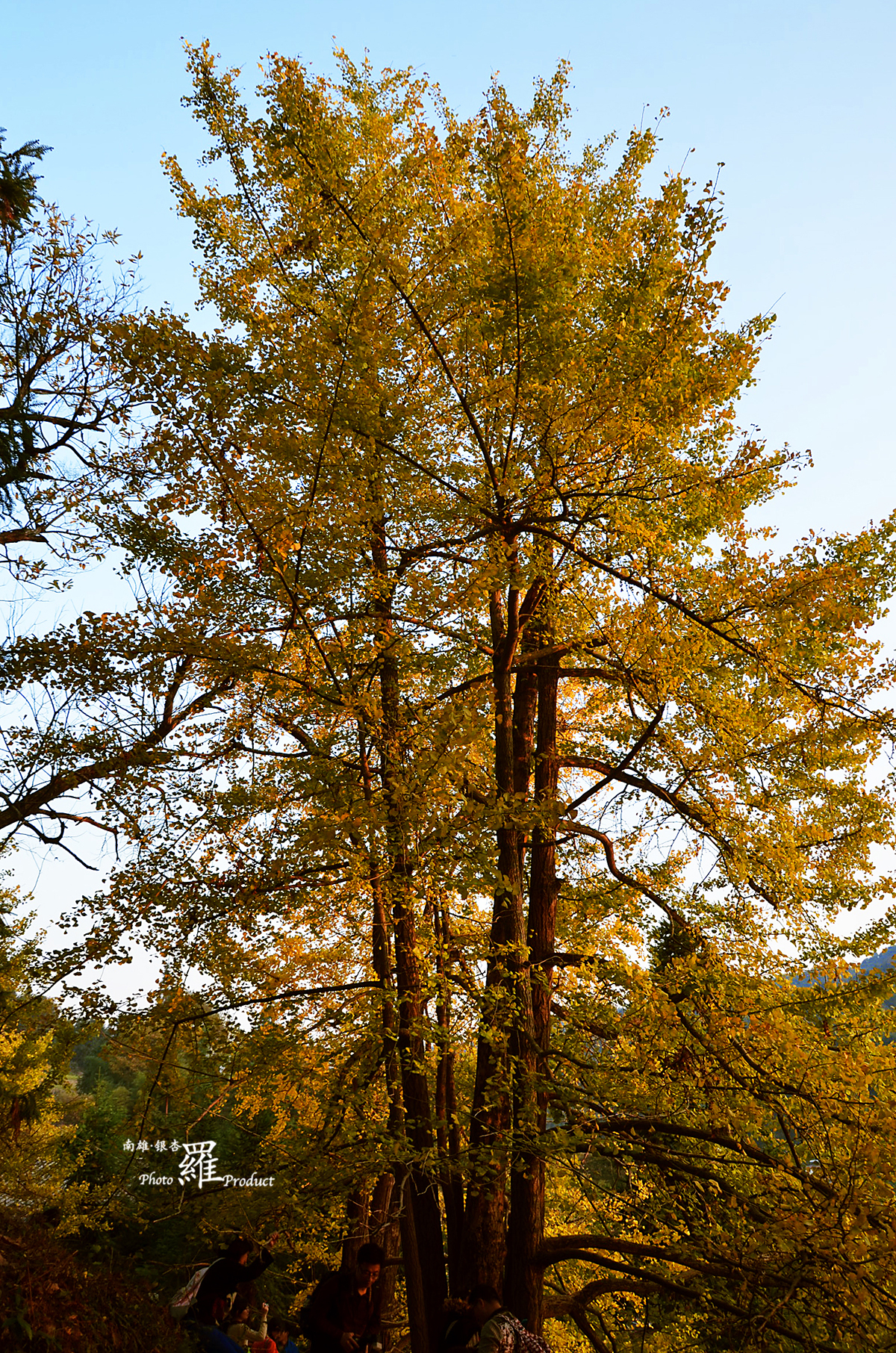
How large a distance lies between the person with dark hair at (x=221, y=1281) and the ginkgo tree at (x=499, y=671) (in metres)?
1.00

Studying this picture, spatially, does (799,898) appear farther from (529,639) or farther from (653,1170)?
(529,639)

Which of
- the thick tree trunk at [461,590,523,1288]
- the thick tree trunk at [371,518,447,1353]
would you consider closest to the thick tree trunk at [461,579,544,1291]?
the thick tree trunk at [461,590,523,1288]

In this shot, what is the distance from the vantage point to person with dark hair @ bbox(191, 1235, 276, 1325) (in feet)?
17.8

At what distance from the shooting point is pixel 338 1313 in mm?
6145

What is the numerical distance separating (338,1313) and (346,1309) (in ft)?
0.21

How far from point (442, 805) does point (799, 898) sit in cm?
289

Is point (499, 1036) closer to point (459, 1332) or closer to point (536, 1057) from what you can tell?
point (536, 1057)

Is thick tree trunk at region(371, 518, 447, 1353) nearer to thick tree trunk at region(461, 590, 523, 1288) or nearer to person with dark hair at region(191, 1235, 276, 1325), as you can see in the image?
thick tree trunk at region(461, 590, 523, 1288)

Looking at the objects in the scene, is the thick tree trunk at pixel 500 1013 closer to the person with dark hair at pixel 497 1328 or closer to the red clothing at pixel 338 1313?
the person with dark hair at pixel 497 1328

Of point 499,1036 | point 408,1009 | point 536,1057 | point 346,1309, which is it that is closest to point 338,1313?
point 346,1309

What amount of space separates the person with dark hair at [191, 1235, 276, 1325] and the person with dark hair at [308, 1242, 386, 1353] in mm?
777

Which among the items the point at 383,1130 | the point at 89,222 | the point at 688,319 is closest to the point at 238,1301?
the point at 383,1130

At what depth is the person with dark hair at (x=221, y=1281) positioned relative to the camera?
17.8 feet

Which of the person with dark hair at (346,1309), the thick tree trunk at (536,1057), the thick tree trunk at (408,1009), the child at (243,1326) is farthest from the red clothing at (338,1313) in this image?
the thick tree trunk at (536,1057)
